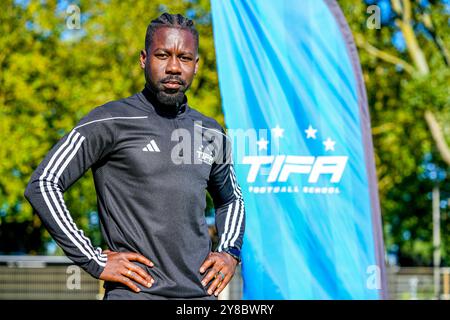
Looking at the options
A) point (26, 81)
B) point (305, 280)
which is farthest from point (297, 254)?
point (26, 81)

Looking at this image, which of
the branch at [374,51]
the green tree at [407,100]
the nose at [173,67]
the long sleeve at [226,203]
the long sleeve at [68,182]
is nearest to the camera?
the long sleeve at [68,182]

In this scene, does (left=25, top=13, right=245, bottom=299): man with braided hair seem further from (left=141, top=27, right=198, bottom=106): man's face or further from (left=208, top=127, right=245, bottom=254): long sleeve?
(left=208, top=127, right=245, bottom=254): long sleeve

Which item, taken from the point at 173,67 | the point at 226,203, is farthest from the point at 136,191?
the point at 226,203

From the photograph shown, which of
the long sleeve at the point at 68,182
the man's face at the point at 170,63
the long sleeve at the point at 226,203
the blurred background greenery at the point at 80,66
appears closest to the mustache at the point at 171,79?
the man's face at the point at 170,63

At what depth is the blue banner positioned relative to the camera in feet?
22.3

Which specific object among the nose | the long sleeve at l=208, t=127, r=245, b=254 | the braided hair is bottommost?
the long sleeve at l=208, t=127, r=245, b=254

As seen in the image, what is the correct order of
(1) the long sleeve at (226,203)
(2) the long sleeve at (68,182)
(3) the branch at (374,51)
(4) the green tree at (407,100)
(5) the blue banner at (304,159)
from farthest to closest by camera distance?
(3) the branch at (374,51) < (4) the green tree at (407,100) < (5) the blue banner at (304,159) < (1) the long sleeve at (226,203) < (2) the long sleeve at (68,182)

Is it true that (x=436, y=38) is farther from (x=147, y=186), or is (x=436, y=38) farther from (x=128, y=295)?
(x=128, y=295)

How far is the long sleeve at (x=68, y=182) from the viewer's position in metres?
3.68

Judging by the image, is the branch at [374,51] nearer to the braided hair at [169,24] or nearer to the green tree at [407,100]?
the green tree at [407,100]

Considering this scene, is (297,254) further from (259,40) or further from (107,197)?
(107,197)

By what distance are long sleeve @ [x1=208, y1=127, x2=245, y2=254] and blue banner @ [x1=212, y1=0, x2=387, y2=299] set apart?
2.44 meters

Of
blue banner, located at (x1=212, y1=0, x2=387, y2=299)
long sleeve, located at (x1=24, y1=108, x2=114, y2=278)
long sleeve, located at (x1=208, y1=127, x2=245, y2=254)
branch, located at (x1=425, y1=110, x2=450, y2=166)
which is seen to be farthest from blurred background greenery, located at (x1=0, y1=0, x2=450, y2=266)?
long sleeve, located at (x1=24, y1=108, x2=114, y2=278)

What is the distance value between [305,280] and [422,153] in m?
19.0
